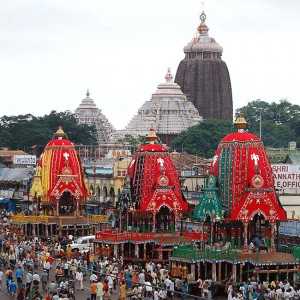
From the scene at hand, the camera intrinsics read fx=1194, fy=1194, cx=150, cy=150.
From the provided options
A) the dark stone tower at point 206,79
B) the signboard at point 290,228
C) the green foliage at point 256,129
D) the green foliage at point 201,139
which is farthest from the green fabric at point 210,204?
the dark stone tower at point 206,79

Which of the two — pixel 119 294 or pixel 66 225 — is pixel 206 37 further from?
pixel 119 294

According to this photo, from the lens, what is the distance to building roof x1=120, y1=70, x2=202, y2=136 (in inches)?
5305

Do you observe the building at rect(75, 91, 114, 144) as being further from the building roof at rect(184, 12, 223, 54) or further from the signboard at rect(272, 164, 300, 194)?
the signboard at rect(272, 164, 300, 194)

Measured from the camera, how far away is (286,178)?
61125 mm

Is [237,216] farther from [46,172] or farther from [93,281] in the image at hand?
[46,172]

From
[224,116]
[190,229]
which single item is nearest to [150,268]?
[190,229]

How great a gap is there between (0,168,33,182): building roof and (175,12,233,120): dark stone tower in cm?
4829

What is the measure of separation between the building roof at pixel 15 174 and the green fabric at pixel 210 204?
45632mm

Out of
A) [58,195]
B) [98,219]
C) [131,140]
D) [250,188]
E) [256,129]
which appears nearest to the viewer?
[250,188]

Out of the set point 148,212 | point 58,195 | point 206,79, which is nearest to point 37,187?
point 58,195

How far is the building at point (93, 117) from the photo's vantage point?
14998 centimetres

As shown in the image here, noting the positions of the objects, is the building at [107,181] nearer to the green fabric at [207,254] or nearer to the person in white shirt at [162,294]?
the green fabric at [207,254]

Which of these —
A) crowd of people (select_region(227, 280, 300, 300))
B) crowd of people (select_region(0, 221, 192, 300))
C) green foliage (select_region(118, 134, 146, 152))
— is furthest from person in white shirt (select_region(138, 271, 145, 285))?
green foliage (select_region(118, 134, 146, 152))

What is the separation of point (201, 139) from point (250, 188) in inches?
2967
